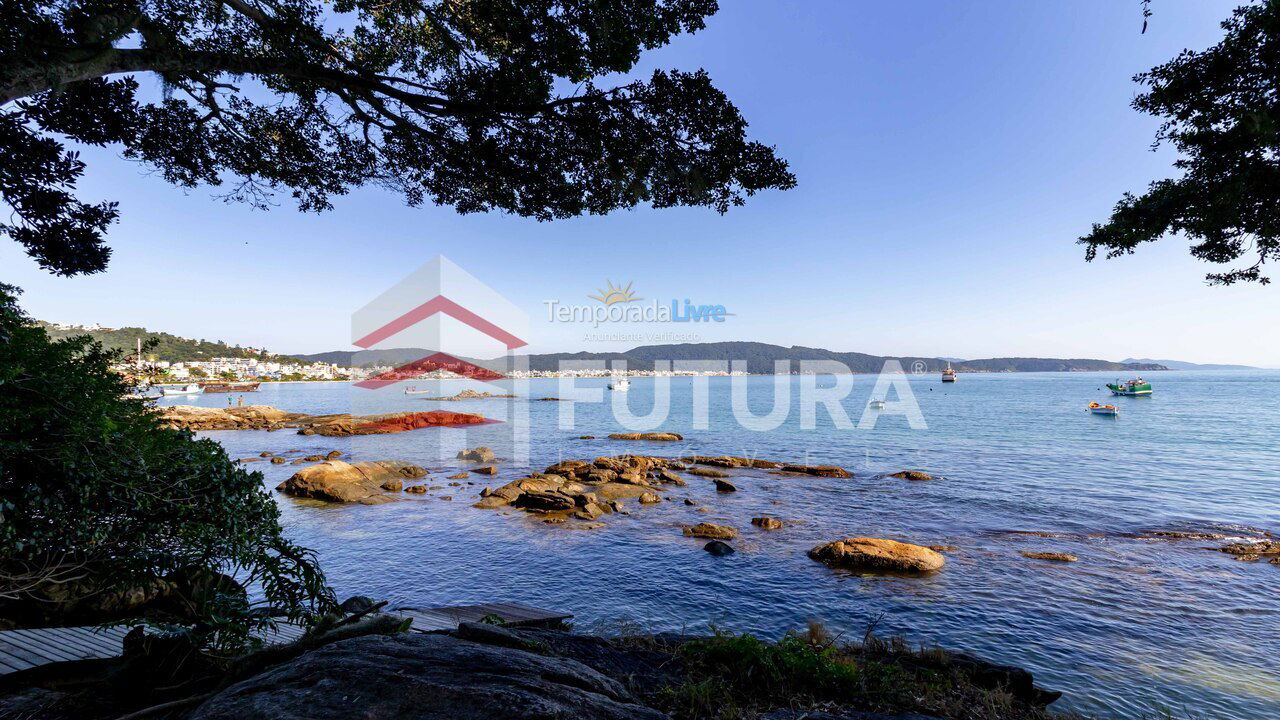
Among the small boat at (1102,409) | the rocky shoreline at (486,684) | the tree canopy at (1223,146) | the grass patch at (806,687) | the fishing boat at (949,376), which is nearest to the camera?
the rocky shoreline at (486,684)

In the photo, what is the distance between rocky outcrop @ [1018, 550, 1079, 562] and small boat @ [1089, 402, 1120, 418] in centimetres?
6521

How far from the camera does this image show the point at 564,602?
12133 millimetres

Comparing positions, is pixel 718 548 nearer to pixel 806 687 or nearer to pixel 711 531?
pixel 711 531

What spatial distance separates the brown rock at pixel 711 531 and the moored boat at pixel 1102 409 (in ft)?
236

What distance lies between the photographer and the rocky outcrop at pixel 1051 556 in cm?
1525

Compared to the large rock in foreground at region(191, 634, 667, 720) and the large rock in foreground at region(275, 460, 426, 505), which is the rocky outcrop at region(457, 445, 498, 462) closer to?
the large rock in foreground at region(275, 460, 426, 505)

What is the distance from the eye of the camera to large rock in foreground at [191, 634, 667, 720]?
9.07ft

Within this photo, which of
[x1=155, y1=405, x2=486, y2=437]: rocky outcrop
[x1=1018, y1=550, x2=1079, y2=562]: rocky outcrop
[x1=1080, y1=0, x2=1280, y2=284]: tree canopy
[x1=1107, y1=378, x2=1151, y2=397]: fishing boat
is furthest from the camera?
[x1=1107, y1=378, x2=1151, y2=397]: fishing boat

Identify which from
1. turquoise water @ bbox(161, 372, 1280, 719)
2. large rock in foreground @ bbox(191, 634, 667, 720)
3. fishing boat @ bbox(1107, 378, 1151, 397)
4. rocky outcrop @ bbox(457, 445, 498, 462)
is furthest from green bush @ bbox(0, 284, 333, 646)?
fishing boat @ bbox(1107, 378, 1151, 397)

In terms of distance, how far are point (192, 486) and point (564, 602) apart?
929cm

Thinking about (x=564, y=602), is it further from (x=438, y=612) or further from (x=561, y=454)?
(x=561, y=454)

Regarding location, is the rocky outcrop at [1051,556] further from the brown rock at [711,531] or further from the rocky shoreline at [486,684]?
the rocky shoreline at [486,684]

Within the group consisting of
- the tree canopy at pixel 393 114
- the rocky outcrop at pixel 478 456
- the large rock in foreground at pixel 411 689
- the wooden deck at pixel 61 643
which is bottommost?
the rocky outcrop at pixel 478 456

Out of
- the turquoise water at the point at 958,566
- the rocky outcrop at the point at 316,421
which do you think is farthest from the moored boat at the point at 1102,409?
the rocky outcrop at the point at 316,421
